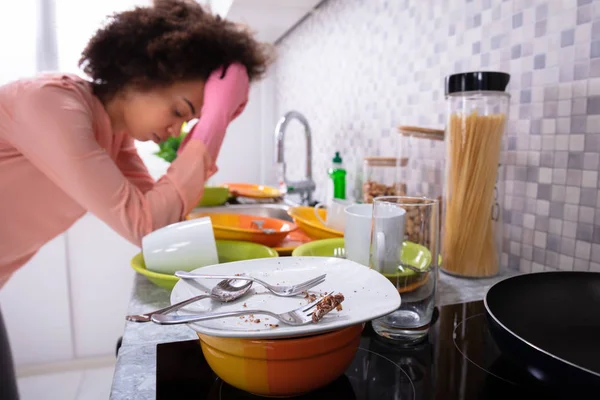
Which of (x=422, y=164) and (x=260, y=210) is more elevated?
(x=422, y=164)

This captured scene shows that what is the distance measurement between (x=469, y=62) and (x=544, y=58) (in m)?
0.19

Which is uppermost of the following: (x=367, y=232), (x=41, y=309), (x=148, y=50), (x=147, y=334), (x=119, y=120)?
(x=148, y=50)

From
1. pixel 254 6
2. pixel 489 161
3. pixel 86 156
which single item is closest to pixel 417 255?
pixel 489 161

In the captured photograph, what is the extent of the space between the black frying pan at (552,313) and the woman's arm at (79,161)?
0.70 m

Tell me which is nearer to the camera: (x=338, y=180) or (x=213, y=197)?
(x=338, y=180)

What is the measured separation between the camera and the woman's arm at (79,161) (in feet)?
2.74

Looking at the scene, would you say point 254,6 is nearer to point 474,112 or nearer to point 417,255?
point 474,112

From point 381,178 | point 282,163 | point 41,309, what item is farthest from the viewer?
point 41,309

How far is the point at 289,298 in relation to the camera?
0.46 meters

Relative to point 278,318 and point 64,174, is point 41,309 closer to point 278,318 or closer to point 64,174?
point 64,174

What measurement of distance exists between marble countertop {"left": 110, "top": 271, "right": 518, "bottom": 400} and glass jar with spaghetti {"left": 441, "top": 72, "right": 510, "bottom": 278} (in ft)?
0.15

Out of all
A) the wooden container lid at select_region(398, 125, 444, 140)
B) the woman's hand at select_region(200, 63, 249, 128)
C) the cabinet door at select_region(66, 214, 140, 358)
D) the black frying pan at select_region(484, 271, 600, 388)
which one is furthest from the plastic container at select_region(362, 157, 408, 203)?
the cabinet door at select_region(66, 214, 140, 358)

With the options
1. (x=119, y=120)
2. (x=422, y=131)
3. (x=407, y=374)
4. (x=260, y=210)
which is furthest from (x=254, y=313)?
(x=260, y=210)

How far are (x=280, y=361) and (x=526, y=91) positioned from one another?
664 mm
